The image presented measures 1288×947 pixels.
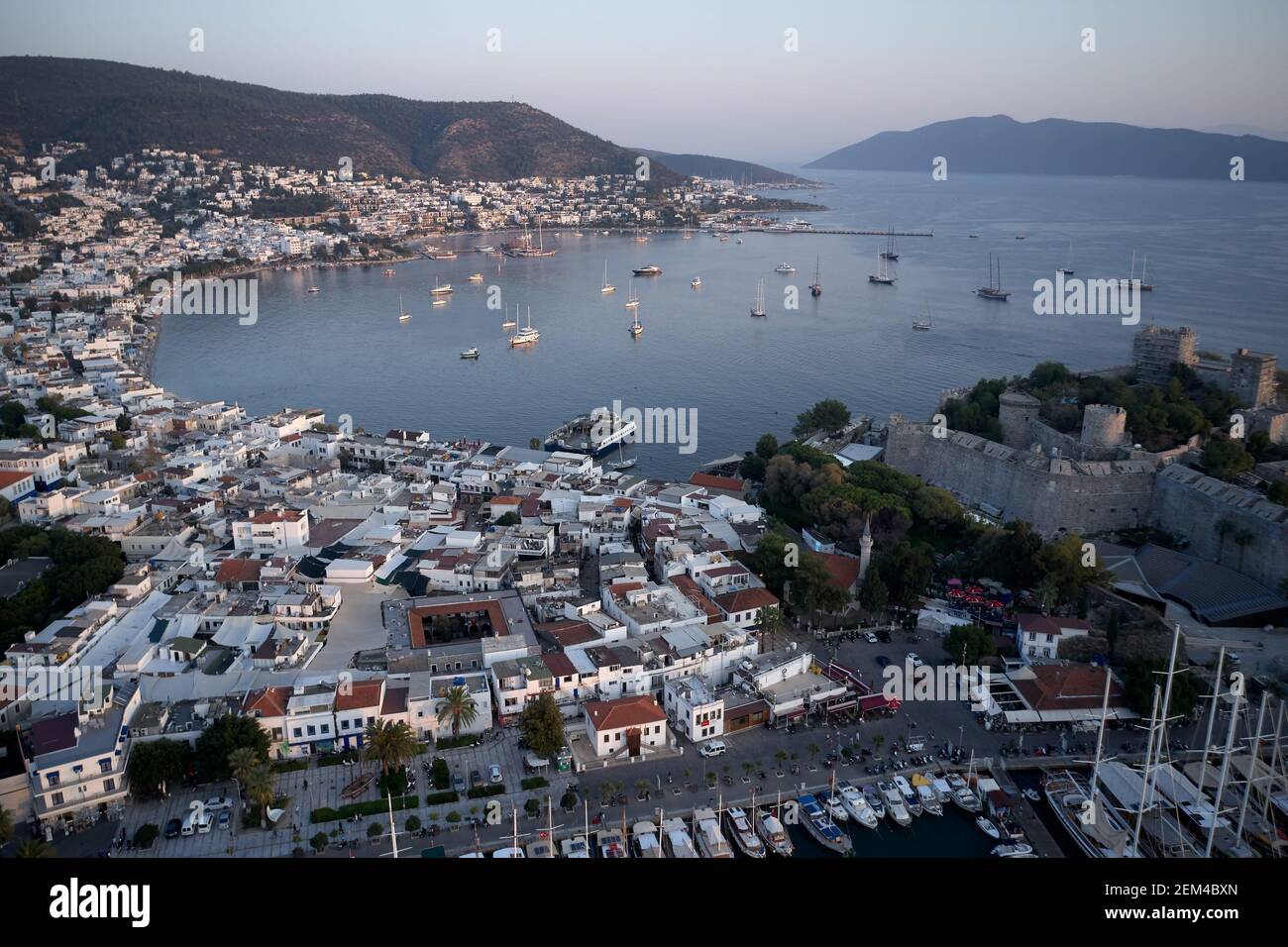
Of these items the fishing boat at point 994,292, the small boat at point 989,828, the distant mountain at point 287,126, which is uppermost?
the distant mountain at point 287,126

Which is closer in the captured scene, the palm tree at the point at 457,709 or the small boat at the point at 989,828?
the small boat at the point at 989,828

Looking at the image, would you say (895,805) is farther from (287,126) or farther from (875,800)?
(287,126)

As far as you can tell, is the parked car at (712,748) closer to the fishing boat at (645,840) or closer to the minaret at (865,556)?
the fishing boat at (645,840)

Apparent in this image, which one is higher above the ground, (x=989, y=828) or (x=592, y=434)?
(x=592, y=434)

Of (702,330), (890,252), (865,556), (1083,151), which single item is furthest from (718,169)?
(865,556)

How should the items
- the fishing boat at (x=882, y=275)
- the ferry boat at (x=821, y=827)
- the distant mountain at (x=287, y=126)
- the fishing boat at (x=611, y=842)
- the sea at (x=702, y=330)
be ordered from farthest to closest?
1. the distant mountain at (x=287, y=126)
2. the fishing boat at (x=882, y=275)
3. the sea at (x=702, y=330)
4. the ferry boat at (x=821, y=827)
5. the fishing boat at (x=611, y=842)

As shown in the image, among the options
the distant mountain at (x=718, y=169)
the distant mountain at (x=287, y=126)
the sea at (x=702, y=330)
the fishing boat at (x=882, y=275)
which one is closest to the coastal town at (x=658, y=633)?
the sea at (x=702, y=330)
